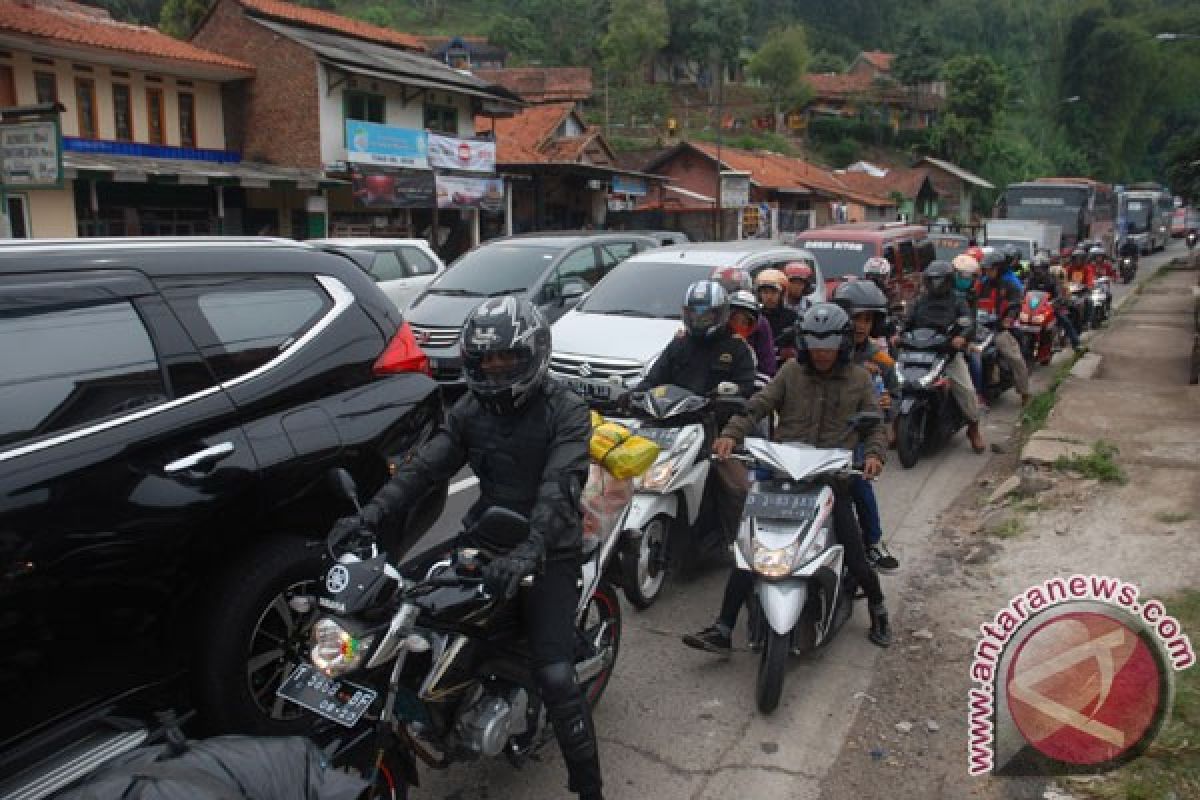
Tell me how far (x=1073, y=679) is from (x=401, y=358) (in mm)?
3184

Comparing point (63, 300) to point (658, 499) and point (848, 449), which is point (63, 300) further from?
point (848, 449)

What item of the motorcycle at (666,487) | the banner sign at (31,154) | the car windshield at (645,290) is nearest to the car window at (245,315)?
the motorcycle at (666,487)

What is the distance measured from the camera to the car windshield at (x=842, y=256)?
44.0 ft

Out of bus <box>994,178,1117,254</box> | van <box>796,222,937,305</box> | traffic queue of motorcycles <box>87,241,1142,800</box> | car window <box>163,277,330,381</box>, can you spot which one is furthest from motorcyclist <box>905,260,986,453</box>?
bus <box>994,178,1117,254</box>

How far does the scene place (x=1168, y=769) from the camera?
357 centimetres

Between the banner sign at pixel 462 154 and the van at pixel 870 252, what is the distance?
610 inches

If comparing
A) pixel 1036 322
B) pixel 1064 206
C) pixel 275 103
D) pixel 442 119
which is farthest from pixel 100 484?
pixel 1064 206

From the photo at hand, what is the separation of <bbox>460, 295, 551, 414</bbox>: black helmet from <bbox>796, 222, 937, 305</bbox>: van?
1011 cm

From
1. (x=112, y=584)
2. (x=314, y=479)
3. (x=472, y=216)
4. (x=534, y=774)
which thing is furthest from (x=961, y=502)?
(x=472, y=216)

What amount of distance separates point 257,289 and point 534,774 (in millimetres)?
2263

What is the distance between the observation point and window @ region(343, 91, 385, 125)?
89.2 ft

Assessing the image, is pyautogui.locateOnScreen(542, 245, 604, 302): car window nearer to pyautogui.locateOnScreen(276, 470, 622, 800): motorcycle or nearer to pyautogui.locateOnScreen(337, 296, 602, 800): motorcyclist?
pyautogui.locateOnScreen(337, 296, 602, 800): motorcyclist

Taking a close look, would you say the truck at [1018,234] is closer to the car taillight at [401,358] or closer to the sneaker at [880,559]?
the sneaker at [880,559]

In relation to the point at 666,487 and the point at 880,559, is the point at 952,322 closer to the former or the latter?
the point at 880,559
